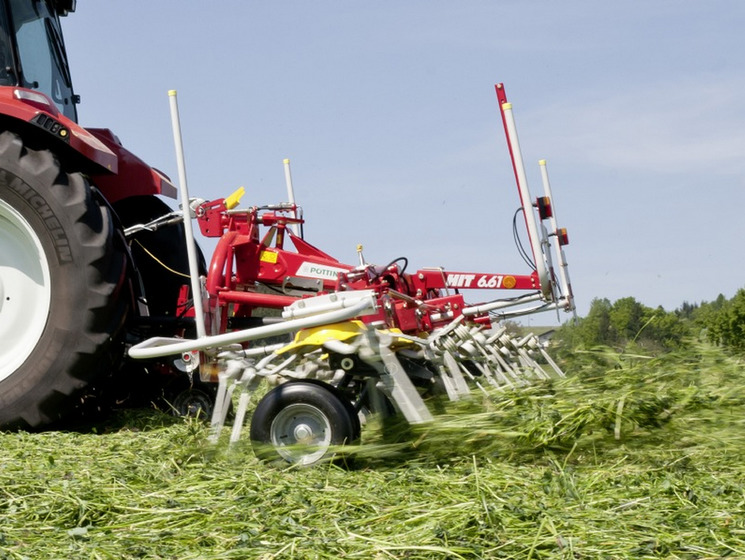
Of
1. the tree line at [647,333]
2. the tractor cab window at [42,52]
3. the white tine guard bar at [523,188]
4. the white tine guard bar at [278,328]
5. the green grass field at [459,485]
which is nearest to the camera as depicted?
the green grass field at [459,485]

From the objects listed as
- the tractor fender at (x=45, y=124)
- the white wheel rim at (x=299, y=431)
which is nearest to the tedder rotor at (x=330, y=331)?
the white wheel rim at (x=299, y=431)

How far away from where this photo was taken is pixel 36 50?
6332 millimetres

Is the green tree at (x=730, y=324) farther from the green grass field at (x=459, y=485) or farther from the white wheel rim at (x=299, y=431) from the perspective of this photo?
the white wheel rim at (x=299, y=431)

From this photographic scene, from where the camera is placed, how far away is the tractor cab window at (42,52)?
6090 millimetres

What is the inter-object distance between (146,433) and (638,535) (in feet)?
9.72

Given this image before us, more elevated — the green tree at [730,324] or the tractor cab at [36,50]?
the tractor cab at [36,50]

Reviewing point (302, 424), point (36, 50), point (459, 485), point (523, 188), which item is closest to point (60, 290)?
point (302, 424)

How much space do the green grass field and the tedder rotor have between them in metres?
0.18

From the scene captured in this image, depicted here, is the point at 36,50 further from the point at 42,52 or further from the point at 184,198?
the point at 184,198

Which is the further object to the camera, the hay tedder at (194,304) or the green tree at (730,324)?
the green tree at (730,324)

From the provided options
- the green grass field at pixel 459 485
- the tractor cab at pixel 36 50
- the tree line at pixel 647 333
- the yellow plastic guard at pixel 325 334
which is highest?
the tractor cab at pixel 36 50

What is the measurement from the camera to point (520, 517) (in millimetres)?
2945

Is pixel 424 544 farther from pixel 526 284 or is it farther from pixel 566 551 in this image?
pixel 526 284

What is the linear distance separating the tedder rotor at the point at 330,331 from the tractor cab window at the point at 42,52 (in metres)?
1.19
